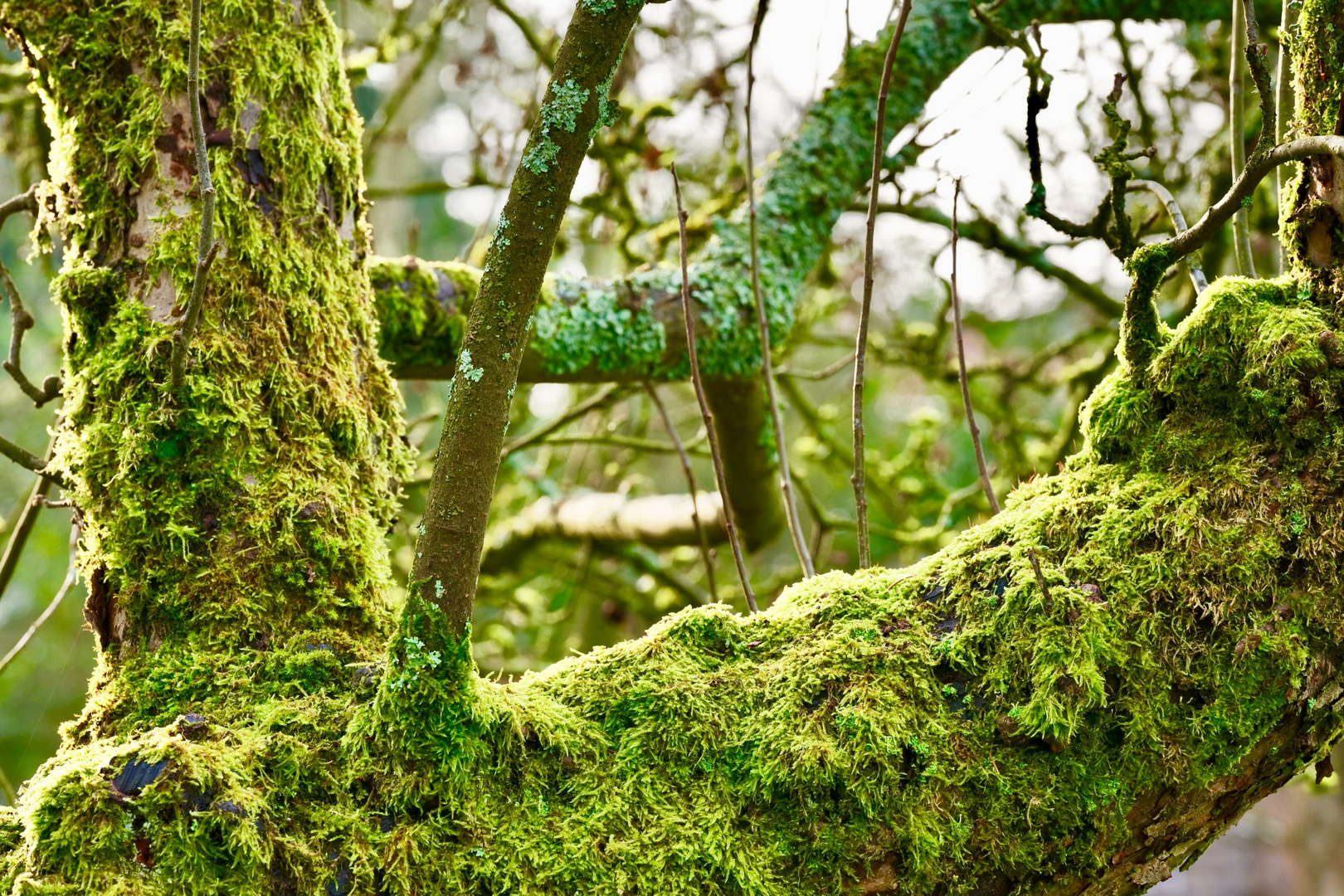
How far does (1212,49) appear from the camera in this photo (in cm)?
446

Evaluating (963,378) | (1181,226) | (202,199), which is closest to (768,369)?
(963,378)

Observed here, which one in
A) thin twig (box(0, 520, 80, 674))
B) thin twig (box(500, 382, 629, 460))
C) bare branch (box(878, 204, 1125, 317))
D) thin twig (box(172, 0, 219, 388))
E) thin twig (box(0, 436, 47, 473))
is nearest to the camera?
thin twig (box(172, 0, 219, 388))

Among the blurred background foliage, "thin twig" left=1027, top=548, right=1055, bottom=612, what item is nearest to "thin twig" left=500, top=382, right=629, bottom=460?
the blurred background foliage

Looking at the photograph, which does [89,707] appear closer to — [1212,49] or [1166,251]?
[1166,251]

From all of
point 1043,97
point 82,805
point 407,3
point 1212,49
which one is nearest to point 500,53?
point 407,3

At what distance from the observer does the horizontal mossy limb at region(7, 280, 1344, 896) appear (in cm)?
123

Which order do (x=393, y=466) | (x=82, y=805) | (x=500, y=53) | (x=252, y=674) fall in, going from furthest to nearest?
(x=500, y=53) → (x=393, y=466) → (x=252, y=674) → (x=82, y=805)

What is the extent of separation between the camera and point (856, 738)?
1.30 meters

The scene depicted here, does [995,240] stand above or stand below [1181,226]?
above

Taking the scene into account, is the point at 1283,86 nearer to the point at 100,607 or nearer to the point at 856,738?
the point at 856,738

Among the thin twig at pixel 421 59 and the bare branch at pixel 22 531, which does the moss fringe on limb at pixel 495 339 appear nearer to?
the bare branch at pixel 22 531

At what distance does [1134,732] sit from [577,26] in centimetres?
126

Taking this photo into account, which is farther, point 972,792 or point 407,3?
point 407,3

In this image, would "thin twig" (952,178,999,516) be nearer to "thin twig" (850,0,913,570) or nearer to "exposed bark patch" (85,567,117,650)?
"thin twig" (850,0,913,570)
